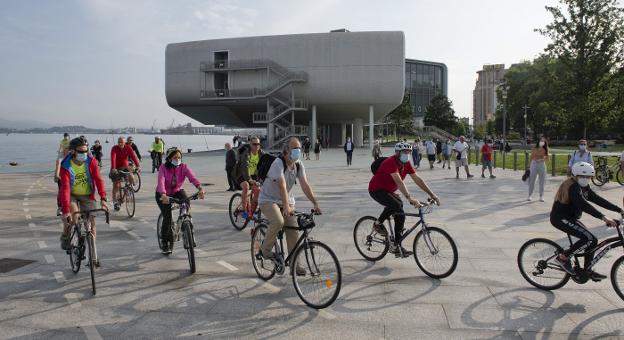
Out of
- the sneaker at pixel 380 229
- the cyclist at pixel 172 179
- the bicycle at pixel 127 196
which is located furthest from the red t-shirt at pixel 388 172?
the bicycle at pixel 127 196

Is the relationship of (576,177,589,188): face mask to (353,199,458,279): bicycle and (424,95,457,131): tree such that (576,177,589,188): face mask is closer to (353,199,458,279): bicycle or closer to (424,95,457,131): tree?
(353,199,458,279): bicycle

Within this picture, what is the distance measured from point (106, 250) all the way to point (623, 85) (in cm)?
2162

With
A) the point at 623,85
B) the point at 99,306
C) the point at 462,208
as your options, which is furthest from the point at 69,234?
the point at 623,85

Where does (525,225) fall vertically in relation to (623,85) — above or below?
below

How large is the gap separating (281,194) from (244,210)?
3.84 metres

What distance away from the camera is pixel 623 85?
20.5 m

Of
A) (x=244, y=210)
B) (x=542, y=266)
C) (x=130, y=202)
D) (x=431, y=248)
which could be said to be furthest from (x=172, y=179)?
(x=542, y=266)

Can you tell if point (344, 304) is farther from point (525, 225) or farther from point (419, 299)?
point (525, 225)

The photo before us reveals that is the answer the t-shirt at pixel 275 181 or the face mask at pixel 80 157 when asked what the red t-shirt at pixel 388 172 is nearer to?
the t-shirt at pixel 275 181

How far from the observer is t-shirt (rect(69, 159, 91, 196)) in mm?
6023

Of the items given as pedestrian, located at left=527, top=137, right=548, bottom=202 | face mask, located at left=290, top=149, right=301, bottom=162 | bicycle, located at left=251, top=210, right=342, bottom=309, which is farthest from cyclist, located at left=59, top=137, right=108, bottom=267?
pedestrian, located at left=527, top=137, right=548, bottom=202

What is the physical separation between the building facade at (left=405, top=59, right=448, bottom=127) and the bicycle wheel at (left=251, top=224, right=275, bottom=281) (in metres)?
102

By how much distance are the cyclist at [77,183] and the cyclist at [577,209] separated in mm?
5311

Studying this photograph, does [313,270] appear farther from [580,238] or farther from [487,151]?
[487,151]
